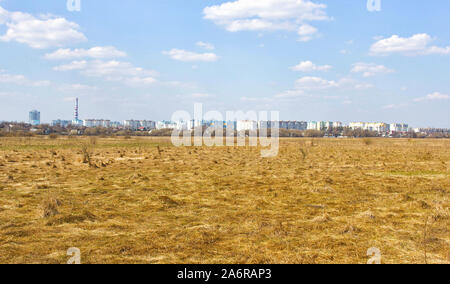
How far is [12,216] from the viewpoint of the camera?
380 inches

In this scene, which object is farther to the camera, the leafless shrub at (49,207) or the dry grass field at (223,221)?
the leafless shrub at (49,207)

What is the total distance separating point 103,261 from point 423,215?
9.11 metres

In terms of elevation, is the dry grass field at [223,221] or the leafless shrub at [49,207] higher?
the leafless shrub at [49,207]

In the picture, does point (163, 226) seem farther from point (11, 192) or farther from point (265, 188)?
point (11, 192)

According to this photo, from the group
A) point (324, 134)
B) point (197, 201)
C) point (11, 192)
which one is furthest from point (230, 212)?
point (324, 134)

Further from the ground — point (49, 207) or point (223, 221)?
point (49, 207)

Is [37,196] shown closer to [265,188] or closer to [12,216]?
[12,216]

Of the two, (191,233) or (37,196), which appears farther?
(37,196)

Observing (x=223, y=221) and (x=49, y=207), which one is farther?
(x=49, y=207)

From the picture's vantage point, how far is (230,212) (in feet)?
34.3

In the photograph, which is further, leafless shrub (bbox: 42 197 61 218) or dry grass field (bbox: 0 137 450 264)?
leafless shrub (bbox: 42 197 61 218)

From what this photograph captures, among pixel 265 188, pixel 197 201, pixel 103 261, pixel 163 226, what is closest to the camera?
pixel 103 261

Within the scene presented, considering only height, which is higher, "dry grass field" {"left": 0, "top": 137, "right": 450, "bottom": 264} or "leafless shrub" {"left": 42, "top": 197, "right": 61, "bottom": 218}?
"leafless shrub" {"left": 42, "top": 197, "right": 61, "bottom": 218}
